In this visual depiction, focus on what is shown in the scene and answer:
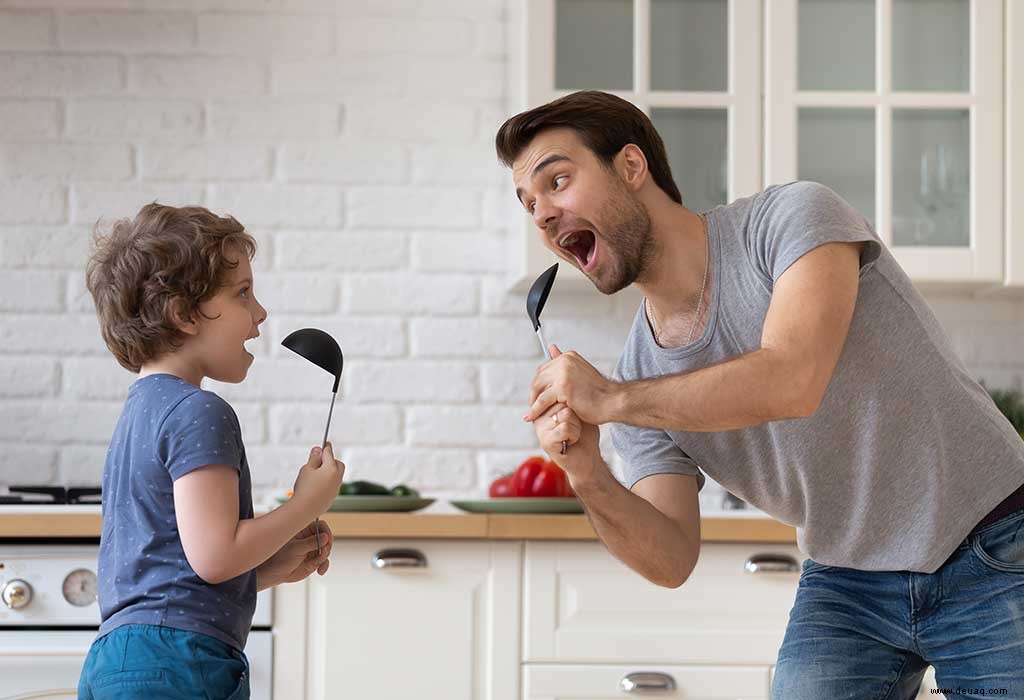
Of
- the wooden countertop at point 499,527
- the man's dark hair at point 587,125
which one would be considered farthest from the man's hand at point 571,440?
the wooden countertop at point 499,527

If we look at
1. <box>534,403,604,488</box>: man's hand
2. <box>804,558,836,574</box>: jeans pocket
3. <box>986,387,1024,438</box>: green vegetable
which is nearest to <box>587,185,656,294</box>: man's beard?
<box>534,403,604,488</box>: man's hand

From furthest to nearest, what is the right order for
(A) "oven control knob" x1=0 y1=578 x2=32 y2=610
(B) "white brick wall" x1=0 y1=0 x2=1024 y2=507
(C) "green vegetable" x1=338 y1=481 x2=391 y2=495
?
(B) "white brick wall" x1=0 y1=0 x2=1024 y2=507
(C) "green vegetable" x1=338 y1=481 x2=391 y2=495
(A) "oven control knob" x1=0 y1=578 x2=32 y2=610

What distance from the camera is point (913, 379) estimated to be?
5.25 feet

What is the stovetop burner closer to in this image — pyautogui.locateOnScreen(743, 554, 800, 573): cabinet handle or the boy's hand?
the boy's hand

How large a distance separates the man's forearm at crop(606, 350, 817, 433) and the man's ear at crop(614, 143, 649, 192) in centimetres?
39

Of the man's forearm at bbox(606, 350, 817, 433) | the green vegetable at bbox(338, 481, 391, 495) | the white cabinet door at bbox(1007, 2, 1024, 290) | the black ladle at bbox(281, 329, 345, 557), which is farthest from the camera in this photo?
the white cabinet door at bbox(1007, 2, 1024, 290)

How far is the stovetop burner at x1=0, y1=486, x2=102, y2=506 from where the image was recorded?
2.63m

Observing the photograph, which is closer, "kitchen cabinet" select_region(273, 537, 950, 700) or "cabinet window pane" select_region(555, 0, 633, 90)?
"kitchen cabinet" select_region(273, 537, 950, 700)

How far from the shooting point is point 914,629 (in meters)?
1.63

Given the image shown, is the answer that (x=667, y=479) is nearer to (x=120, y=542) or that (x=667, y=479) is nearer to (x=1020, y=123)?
(x=120, y=542)

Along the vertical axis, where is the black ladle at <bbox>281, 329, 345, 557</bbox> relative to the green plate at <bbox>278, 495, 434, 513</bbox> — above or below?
above

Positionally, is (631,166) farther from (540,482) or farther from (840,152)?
(840,152)

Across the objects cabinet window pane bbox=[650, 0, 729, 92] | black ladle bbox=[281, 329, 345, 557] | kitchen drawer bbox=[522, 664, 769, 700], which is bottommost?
kitchen drawer bbox=[522, 664, 769, 700]

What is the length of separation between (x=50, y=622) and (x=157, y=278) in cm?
101
